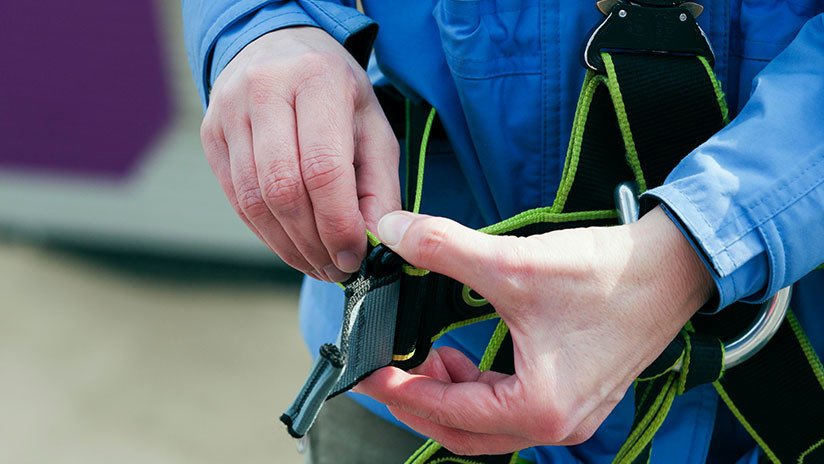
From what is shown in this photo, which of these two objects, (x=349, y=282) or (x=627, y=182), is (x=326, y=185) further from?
(x=627, y=182)

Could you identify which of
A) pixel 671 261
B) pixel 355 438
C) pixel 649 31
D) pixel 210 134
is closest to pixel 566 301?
pixel 671 261

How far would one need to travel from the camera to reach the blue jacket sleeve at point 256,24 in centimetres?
103

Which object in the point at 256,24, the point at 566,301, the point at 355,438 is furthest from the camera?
the point at 355,438

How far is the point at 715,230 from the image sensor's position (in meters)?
0.81

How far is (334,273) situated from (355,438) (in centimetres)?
38

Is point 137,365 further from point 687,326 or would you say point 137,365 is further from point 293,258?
point 687,326

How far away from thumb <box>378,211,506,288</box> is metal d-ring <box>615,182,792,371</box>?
17cm

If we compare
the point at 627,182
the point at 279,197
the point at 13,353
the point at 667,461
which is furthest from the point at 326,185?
the point at 13,353

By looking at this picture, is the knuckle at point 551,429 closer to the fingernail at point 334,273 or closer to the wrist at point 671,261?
the wrist at point 671,261

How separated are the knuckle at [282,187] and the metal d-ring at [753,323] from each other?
326mm

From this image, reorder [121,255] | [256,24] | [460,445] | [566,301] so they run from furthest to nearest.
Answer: [121,255] → [256,24] → [460,445] → [566,301]

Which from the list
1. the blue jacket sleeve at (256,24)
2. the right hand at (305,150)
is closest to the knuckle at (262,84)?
the right hand at (305,150)

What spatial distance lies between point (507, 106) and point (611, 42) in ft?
0.43

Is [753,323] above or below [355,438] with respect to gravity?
above
